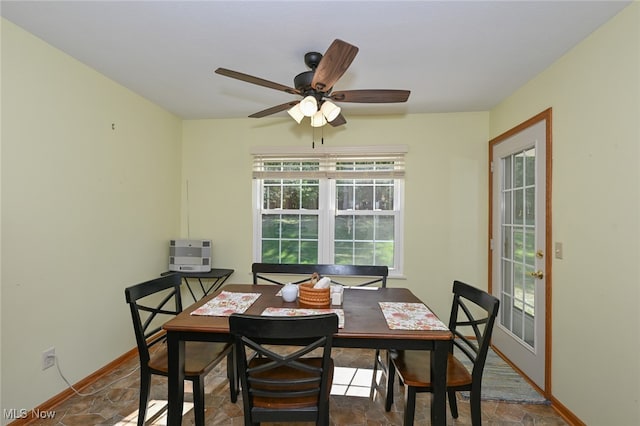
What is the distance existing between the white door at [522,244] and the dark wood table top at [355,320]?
43.1 inches

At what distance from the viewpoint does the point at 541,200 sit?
91.8 inches

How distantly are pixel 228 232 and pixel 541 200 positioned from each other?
2.99m

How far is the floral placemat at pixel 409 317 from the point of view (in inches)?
62.2

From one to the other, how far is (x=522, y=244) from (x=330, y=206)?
6.02 feet

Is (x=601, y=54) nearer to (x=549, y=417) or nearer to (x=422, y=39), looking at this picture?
(x=422, y=39)

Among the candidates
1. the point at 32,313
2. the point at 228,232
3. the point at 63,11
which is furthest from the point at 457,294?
the point at 63,11

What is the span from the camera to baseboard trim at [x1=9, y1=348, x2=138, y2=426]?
75.7 inches

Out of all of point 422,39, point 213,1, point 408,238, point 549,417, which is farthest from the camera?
point 408,238

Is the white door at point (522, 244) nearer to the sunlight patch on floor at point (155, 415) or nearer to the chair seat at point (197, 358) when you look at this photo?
the chair seat at point (197, 358)

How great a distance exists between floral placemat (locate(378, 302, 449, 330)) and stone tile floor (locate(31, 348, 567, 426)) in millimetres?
751

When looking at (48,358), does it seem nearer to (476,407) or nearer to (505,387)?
(476,407)

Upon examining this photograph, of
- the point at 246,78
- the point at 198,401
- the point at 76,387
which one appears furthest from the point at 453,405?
the point at 76,387

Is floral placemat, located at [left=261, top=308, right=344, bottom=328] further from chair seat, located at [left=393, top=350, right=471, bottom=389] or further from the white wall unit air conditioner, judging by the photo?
the white wall unit air conditioner

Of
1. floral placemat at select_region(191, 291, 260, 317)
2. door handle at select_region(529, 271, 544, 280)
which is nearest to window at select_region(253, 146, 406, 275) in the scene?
door handle at select_region(529, 271, 544, 280)
